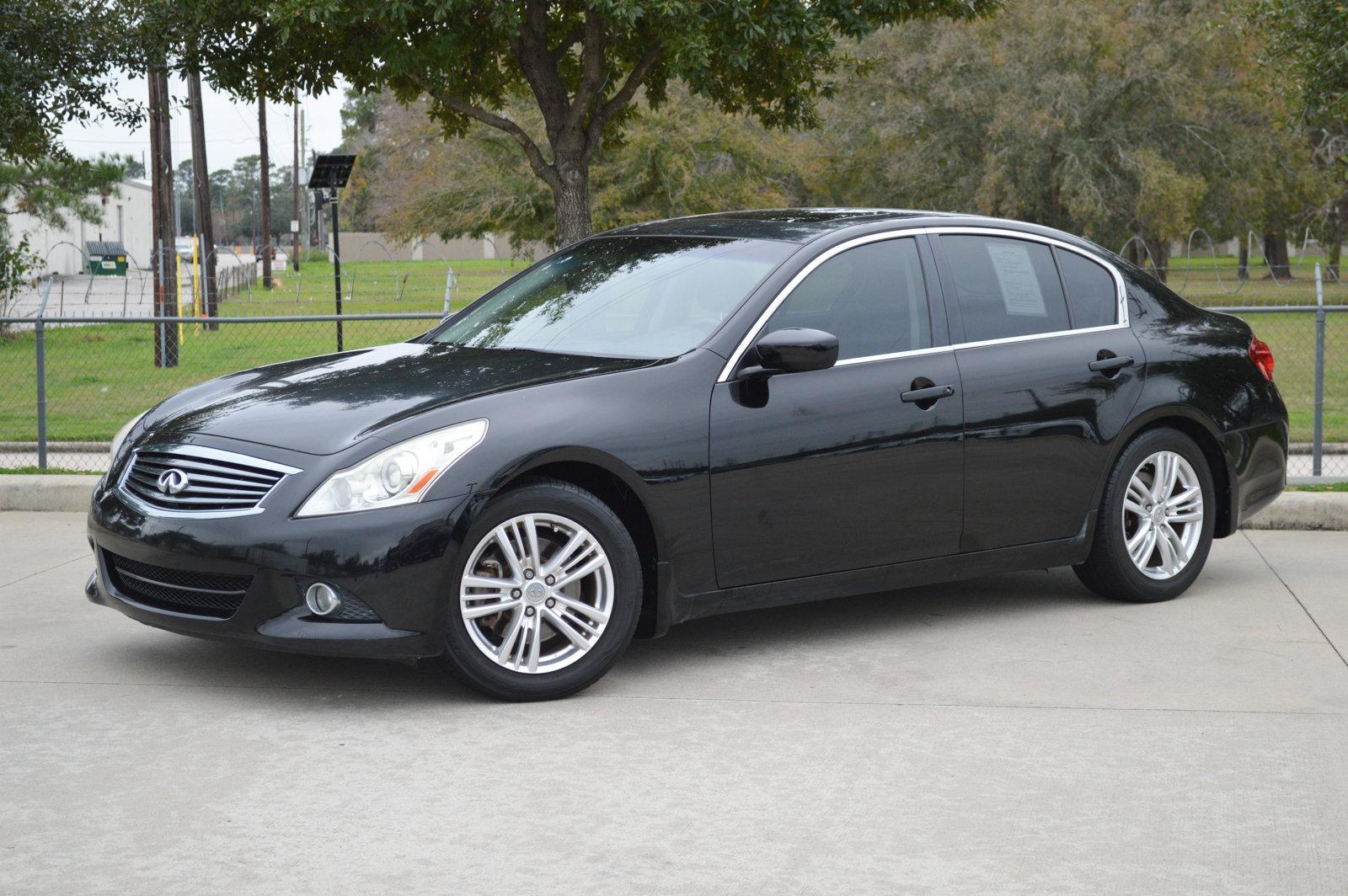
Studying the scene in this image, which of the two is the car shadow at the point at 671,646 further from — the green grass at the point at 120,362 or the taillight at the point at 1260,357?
the green grass at the point at 120,362

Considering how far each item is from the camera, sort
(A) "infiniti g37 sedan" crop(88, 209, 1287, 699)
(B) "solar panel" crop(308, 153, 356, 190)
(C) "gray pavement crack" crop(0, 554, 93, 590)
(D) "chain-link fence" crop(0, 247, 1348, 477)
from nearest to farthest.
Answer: (A) "infiniti g37 sedan" crop(88, 209, 1287, 699) → (C) "gray pavement crack" crop(0, 554, 93, 590) → (D) "chain-link fence" crop(0, 247, 1348, 477) → (B) "solar panel" crop(308, 153, 356, 190)

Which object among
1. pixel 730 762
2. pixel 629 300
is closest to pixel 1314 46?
pixel 629 300

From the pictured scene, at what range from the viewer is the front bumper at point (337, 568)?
529 centimetres

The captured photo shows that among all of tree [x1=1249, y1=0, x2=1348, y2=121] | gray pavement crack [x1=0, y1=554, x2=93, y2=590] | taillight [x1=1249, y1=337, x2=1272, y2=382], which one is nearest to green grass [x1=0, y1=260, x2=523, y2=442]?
gray pavement crack [x1=0, y1=554, x2=93, y2=590]

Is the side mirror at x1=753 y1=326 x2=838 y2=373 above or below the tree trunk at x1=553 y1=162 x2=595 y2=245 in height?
below

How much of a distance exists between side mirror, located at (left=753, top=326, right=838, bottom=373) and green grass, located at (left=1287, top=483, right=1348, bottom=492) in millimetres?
4699

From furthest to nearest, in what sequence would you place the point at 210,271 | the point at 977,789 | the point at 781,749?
the point at 210,271
the point at 781,749
the point at 977,789

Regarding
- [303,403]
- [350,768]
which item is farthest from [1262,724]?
[303,403]

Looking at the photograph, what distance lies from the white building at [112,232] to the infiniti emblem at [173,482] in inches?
2081

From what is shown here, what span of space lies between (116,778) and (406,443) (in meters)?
1.37

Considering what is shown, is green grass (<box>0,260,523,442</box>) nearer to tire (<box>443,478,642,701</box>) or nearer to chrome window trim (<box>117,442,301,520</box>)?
A: chrome window trim (<box>117,442,301,520</box>)

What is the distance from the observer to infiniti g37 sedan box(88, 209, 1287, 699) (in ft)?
17.7

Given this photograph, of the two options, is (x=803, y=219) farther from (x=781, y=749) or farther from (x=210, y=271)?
(x=210, y=271)

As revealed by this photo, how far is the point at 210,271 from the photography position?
41.9m
